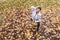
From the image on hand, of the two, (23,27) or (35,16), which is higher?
(35,16)

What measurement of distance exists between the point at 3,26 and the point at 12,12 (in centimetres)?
217

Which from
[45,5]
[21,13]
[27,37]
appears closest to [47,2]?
[45,5]

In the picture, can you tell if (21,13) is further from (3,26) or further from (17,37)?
(17,37)

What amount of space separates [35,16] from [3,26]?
1861mm

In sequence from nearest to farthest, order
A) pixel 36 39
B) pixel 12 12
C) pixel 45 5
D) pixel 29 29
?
pixel 36 39, pixel 29 29, pixel 12 12, pixel 45 5

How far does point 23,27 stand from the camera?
10.2 m

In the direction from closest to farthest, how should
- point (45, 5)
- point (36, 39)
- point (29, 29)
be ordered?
point (36, 39), point (29, 29), point (45, 5)

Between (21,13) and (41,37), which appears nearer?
(41,37)

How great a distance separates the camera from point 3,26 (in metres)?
10.2

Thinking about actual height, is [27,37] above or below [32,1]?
below

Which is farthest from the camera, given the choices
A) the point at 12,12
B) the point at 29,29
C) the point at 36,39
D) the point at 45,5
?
the point at 45,5

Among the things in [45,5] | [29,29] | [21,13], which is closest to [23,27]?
[29,29]

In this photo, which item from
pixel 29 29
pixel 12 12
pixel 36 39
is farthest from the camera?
pixel 12 12

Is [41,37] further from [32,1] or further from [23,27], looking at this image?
[32,1]
